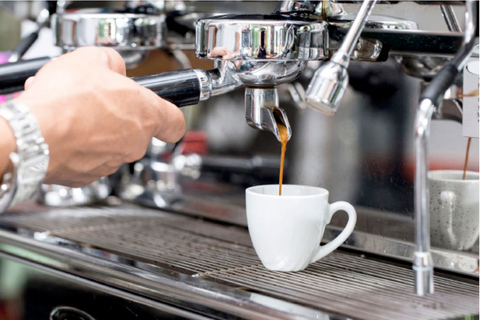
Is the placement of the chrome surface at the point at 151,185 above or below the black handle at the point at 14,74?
below

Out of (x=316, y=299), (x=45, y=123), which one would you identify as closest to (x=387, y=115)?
(x=316, y=299)

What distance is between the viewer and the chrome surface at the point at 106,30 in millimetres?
893

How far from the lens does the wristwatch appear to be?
0.56 meters

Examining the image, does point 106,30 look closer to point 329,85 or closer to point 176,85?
point 176,85

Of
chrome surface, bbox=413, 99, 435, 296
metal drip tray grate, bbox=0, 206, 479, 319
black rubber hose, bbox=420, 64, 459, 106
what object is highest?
black rubber hose, bbox=420, 64, 459, 106

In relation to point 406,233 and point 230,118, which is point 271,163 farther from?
point 406,233

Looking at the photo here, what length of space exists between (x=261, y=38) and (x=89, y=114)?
6.4 inches

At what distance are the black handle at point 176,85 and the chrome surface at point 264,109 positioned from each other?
5 centimetres

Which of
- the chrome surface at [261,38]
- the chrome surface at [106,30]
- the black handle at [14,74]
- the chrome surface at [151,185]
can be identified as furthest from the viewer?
the chrome surface at [151,185]

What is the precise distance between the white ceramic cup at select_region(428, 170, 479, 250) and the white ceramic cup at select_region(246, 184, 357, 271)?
10 centimetres

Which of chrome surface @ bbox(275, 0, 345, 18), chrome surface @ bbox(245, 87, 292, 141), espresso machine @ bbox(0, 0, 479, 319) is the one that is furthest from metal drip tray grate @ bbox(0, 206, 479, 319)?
chrome surface @ bbox(275, 0, 345, 18)

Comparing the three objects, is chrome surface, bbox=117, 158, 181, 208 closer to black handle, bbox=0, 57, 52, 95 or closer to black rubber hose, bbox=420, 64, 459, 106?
black handle, bbox=0, 57, 52, 95

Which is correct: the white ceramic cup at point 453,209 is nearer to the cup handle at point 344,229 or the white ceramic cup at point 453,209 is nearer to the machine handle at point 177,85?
the cup handle at point 344,229

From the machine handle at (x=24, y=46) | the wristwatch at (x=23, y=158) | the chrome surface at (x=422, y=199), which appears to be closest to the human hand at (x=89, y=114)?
the wristwatch at (x=23, y=158)
